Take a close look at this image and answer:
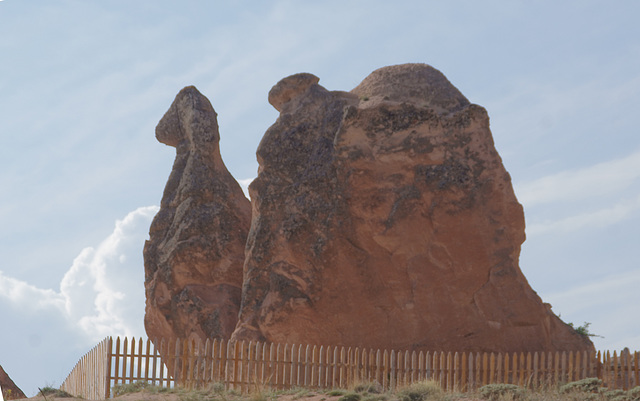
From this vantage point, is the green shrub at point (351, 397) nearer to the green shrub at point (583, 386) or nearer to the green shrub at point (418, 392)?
the green shrub at point (418, 392)

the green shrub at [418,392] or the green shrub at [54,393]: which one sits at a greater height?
the green shrub at [418,392]

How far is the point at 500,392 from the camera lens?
14.5 m

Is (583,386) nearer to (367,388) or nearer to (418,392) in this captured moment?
(418,392)

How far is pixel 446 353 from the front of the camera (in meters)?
19.2

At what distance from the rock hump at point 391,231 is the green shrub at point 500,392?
4.60 metres

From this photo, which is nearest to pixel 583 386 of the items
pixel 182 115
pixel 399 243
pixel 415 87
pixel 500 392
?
pixel 500 392

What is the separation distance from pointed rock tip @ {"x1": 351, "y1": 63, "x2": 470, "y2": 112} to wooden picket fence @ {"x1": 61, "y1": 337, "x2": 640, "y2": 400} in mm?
6820

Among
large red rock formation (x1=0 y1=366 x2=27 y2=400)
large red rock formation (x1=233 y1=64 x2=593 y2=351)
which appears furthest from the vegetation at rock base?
large red rock formation (x1=0 y1=366 x2=27 y2=400)

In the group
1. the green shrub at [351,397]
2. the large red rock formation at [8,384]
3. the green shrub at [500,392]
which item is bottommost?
the large red rock formation at [8,384]

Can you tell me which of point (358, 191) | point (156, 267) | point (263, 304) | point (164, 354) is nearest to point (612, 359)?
Answer: point (358, 191)

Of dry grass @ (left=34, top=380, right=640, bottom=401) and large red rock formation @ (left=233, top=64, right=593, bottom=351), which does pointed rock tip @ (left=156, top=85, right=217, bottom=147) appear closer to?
large red rock formation @ (left=233, top=64, right=593, bottom=351)

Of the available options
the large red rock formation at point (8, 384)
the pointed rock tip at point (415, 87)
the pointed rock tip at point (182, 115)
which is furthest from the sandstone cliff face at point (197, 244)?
the pointed rock tip at point (415, 87)

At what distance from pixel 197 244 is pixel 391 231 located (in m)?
6.93

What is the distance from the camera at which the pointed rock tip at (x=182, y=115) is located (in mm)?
26562
